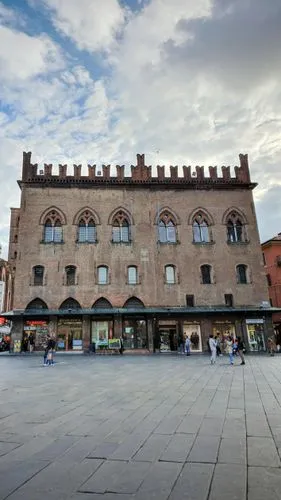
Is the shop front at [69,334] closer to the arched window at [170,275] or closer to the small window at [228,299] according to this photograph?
the arched window at [170,275]

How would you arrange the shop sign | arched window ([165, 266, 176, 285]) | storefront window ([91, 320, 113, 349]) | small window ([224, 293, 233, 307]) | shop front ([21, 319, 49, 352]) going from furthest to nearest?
arched window ([165, 266, 176, 285]) < small window ([224, 293, 233, 307]) < storefront window ([91, 320, 113, 349]) < shop front ([21, 319, 49, 352]) < the shop sign

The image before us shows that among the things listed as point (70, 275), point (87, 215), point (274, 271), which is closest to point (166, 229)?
point (87, 215)

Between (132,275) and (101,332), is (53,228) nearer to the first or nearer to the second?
(132,275)

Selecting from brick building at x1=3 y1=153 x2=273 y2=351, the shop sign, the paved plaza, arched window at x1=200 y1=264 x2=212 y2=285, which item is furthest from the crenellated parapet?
the paved plaza

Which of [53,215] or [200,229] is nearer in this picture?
[53,215]

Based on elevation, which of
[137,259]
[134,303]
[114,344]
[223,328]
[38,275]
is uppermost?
[137,259]

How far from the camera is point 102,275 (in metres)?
30.3

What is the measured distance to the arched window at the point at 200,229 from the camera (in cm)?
3219

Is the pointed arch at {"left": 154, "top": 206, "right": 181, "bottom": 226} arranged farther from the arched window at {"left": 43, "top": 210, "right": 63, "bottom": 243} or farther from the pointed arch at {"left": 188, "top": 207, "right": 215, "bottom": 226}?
the arched window at {"left": 43, "top": 210, "right": 63, "bottom": 243}

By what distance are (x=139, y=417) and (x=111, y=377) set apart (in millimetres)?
6829

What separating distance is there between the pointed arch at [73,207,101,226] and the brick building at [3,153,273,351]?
3.7 inches

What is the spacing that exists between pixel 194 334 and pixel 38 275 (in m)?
14.6

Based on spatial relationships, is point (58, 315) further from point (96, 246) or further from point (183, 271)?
point (183, 271)

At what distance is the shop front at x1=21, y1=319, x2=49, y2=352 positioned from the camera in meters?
28.3
